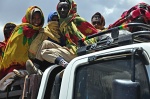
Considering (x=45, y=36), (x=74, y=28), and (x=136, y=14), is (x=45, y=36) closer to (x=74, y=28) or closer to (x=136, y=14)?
(x=74, y=28)

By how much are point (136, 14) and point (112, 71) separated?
146 cm

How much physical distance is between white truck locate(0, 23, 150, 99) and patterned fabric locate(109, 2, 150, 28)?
98cm

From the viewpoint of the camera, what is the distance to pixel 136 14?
12.9ft

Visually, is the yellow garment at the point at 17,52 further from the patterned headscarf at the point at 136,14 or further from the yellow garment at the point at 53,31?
the patterned headscarf at the point at 136,14

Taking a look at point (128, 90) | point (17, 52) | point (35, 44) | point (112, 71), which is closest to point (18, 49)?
point (17, 52)

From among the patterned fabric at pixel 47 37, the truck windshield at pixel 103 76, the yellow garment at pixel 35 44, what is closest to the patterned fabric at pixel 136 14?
the patterned fabric at pixel 47 37

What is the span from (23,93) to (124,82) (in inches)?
76.0

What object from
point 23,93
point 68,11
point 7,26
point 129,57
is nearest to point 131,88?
point 129,57

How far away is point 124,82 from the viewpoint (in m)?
2.12

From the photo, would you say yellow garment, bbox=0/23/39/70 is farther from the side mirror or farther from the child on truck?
the side mirror

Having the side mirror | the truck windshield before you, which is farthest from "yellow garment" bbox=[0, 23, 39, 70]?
the side mirror

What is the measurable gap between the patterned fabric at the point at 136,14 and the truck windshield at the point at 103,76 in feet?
4.19

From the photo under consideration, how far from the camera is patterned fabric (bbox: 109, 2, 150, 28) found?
3.94m

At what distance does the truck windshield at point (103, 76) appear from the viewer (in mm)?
2354
